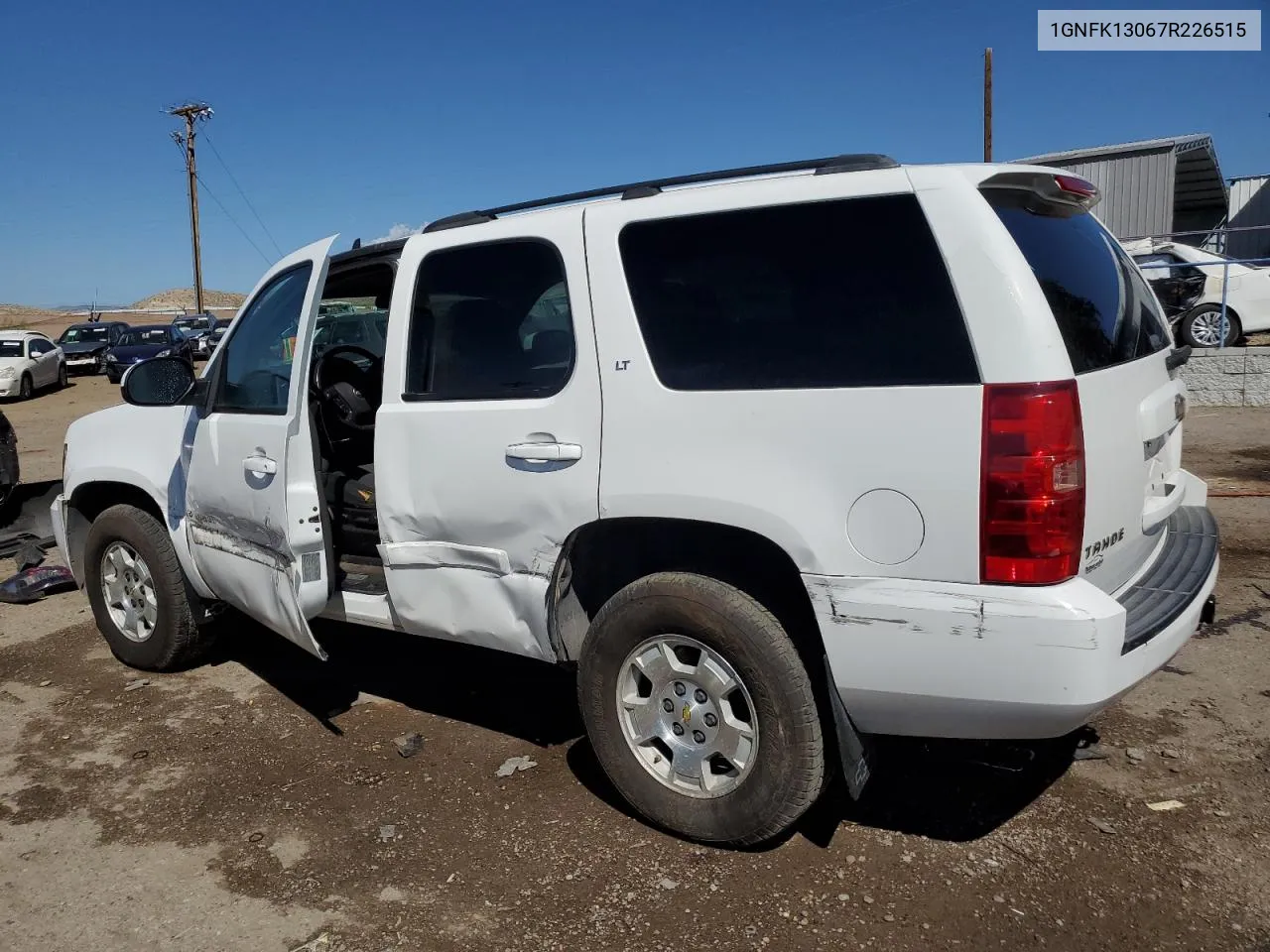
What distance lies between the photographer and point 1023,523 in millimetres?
2514

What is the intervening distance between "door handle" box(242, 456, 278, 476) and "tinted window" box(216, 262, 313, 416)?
0.66ft

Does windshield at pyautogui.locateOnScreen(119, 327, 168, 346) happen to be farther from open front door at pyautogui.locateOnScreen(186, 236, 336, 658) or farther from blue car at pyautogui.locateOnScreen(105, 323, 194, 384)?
open front door at pyautogui.locateOnScreen(186, 236, 336, 658)

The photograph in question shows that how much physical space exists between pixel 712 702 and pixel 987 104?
2639 centimetres

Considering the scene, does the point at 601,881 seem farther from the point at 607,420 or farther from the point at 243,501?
the point at 243,501

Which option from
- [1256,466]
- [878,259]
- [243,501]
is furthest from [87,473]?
[1256,466]

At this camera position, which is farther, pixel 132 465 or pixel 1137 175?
pixel 1137 175

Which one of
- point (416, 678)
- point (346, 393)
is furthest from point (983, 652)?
point (416, 678)

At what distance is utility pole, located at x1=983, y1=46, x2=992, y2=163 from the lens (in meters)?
25.7

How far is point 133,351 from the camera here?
28031mm

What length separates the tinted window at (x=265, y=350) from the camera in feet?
13.6

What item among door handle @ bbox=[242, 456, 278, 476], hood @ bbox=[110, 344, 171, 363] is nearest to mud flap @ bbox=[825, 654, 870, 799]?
door handle @ bbox=[242, 456, 278, 476]

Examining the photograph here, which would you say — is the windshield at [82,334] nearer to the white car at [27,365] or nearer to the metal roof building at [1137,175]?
the white car at [27,365]

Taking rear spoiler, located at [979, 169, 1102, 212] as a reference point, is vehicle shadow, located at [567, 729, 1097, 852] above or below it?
below

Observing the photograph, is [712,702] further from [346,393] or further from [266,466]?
[346,393]
